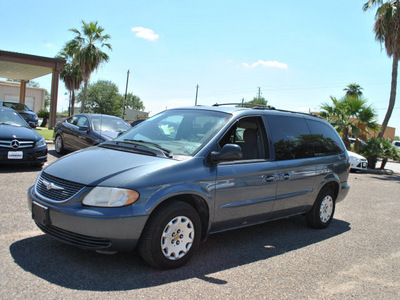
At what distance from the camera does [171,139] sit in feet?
13.6

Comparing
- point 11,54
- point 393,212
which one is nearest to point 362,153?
point 393,212

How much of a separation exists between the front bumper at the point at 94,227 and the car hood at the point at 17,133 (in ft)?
16.8

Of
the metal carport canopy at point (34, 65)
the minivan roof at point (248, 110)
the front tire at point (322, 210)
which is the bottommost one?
the front tire at point (322, 210)

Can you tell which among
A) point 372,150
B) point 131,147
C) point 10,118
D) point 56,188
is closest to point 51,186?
point 56,188

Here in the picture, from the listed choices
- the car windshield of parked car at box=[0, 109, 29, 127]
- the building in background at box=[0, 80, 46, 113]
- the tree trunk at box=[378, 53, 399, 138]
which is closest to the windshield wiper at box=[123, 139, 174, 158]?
the car windshield of parked car at box=[0, 109, 29, 127]

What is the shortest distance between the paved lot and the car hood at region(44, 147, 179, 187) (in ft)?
2.75

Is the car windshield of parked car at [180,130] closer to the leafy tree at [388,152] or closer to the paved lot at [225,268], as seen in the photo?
the paved lot at [225,268]

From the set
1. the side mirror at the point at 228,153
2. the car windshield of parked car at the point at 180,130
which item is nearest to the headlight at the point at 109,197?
the car windshield of parked car at the point at 180,130

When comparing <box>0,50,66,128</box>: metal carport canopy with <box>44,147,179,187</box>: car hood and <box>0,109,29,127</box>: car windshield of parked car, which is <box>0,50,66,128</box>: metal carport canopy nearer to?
<box>0,109,29,127</box>: car windshield of parked car

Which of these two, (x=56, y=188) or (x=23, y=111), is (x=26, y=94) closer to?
(x=23, y=111)

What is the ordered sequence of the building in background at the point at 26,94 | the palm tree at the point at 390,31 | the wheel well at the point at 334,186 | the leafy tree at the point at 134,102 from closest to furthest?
the wheel well at the point at 334,186, the palm tree at the point at 390,31, the building in background at the point at 26,94, the leafy tree at the point at 134,102

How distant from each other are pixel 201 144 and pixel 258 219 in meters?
1.29

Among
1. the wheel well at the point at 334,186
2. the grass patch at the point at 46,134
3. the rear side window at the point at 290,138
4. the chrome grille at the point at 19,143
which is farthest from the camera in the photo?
the grass patch at the point at 46,134

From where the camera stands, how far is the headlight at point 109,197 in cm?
310
